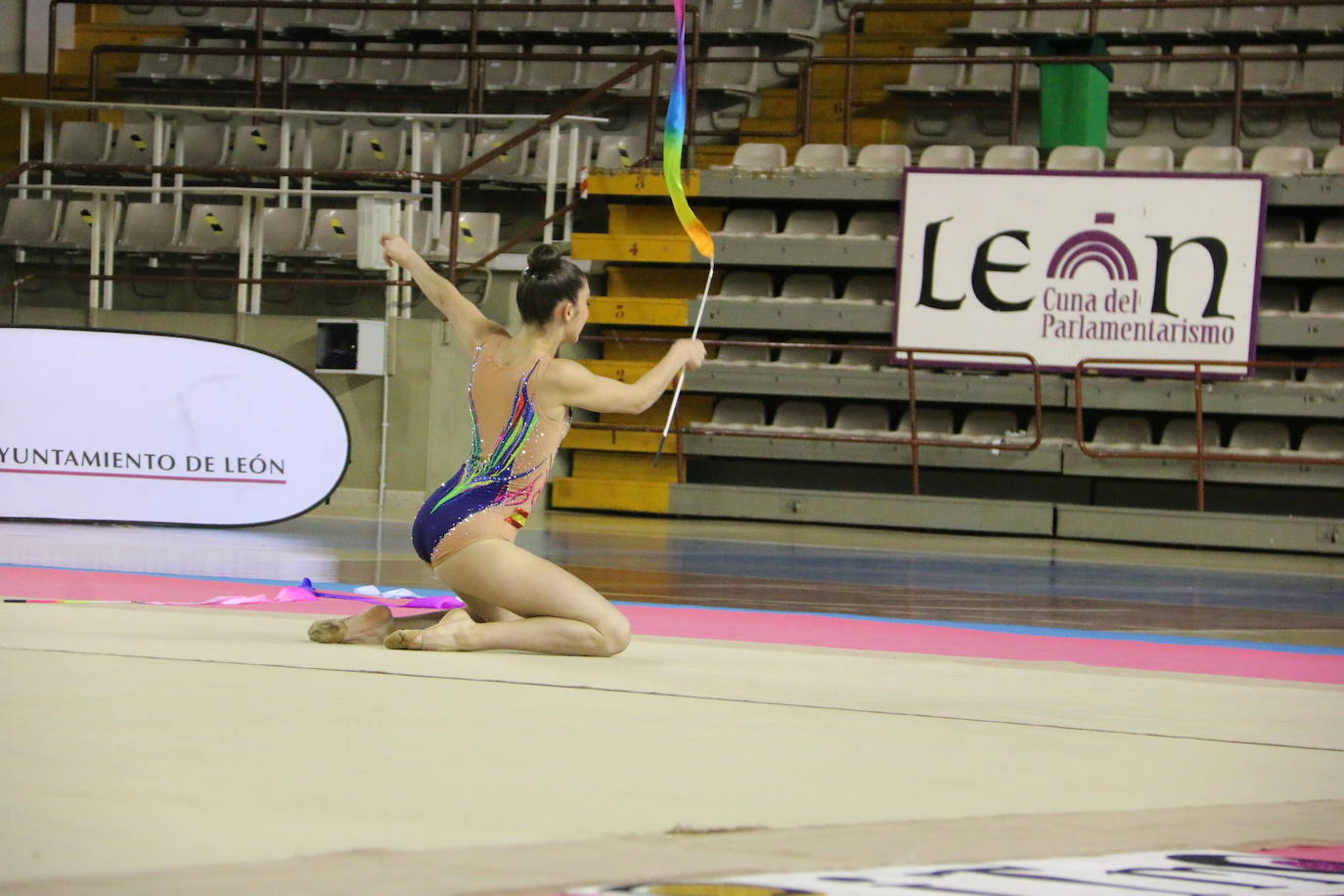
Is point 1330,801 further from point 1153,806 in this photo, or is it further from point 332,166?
point 332,166


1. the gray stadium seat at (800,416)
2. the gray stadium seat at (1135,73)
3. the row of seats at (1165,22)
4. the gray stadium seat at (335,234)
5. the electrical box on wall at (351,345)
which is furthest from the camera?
the row of seats at (1165,22)

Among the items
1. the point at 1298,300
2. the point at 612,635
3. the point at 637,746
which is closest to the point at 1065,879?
the point at 637,746

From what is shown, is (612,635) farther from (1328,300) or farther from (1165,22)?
(1165,22)

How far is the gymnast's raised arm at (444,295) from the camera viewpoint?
4527 mm

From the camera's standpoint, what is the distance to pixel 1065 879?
82.8 inches

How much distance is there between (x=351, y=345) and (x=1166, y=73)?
254 inches

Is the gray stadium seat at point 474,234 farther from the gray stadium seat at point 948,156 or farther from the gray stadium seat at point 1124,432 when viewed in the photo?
the gray stadium seat at point 1124,432

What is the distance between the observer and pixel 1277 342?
1095cm

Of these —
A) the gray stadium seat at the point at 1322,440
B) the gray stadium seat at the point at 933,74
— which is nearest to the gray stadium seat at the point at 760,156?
the gray stadium seat at the point at 933,74

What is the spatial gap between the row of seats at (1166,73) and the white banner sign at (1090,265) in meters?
1.21

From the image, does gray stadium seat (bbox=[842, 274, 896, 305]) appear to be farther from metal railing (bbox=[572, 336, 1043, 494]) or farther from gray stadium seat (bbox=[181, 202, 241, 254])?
gray stadium seat (bbox=[181, 202, 241, 254])

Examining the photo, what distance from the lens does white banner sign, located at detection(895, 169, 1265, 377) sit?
1094 centimetres

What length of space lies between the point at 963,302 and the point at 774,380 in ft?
4.42

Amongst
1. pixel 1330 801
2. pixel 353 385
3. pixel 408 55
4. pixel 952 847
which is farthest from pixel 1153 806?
pixel 408 55
